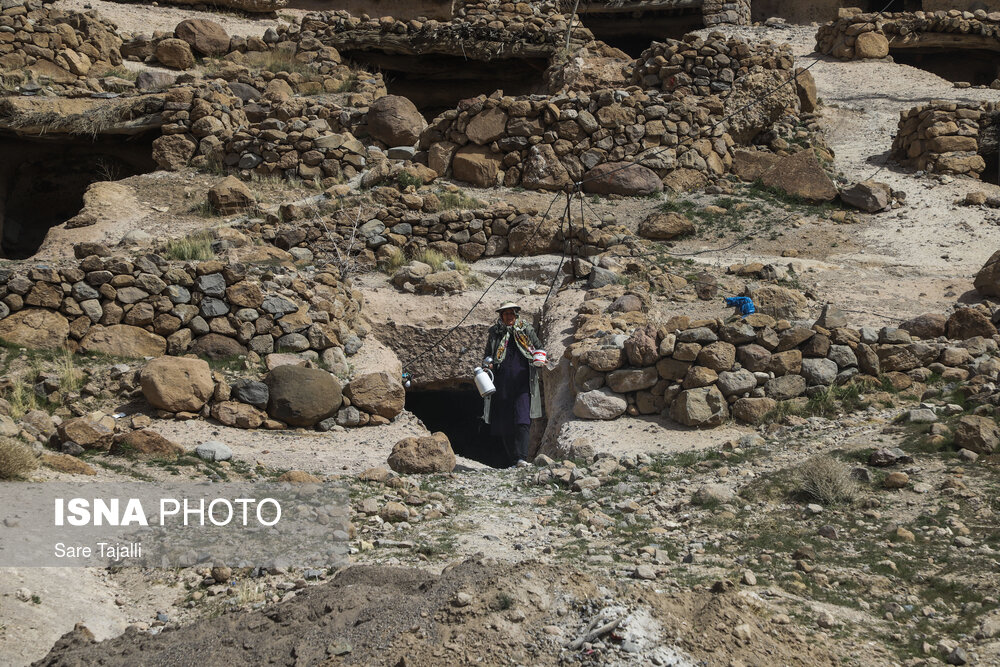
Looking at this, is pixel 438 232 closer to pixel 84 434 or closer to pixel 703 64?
pixel 703 64

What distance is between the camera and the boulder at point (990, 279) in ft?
33.0

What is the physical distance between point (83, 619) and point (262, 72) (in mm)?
12783

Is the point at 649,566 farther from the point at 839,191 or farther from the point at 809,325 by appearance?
the point at 839,191

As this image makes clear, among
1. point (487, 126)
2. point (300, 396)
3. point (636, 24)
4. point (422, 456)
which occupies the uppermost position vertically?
point (636, 24)

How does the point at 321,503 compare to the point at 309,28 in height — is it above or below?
below

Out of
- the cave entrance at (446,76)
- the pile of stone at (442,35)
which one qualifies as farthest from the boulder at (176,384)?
the cave entrance at (446,76)

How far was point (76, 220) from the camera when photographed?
12086 millimetres

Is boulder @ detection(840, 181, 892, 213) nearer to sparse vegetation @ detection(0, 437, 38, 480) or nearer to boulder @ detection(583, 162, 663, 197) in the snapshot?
boulder @ detection(583, 162, 663, 197)

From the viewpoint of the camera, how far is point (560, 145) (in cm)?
1377

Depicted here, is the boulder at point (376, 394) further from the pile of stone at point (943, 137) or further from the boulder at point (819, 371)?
the pile of stone at point (943, 137)

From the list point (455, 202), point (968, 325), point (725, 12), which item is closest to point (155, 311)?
point (455, 202)

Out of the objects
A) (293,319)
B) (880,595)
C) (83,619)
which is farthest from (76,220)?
(880,595)

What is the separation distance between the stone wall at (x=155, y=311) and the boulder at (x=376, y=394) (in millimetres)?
810

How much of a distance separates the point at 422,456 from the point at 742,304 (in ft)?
12.4
